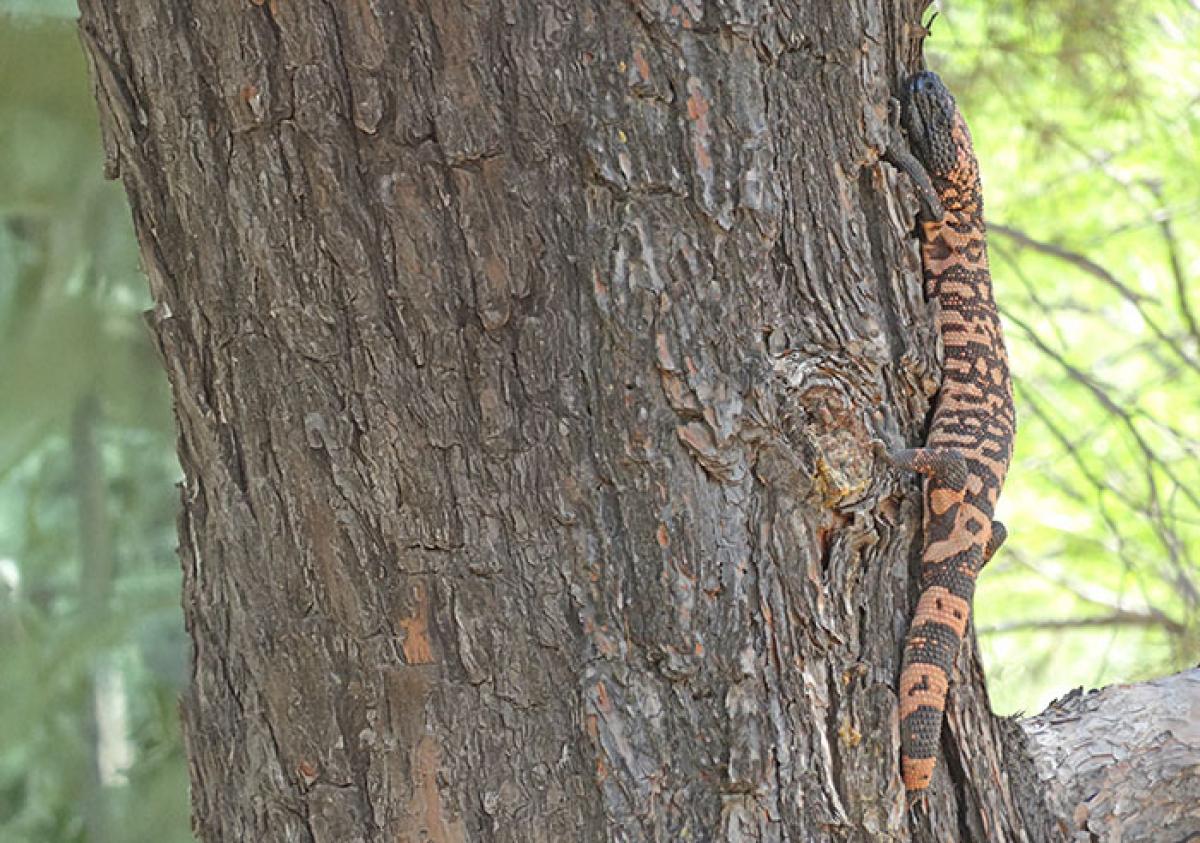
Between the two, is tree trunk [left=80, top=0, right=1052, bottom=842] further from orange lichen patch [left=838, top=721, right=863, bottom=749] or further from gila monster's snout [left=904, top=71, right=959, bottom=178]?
gila monster's snout [left=904, top=71, right=959, bottom=178]

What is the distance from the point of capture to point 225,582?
119cm

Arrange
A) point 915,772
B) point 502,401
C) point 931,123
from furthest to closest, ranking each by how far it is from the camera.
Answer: point 931,123
point 915,772
point 502,401

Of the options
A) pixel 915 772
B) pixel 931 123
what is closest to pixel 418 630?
pixel 915 772

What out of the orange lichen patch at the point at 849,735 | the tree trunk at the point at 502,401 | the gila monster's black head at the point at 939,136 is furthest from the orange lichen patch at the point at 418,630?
the gila monster's black head at the point at 939,136

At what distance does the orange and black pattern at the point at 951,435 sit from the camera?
127 cm

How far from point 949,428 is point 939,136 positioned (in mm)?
397

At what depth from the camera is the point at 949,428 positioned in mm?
1443

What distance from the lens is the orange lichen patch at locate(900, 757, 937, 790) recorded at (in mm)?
1241

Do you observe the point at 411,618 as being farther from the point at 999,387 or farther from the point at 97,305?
the point at 97,305

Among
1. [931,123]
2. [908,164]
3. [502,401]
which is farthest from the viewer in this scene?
[931,123]

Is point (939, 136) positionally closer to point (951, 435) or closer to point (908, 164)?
point (908, 164)

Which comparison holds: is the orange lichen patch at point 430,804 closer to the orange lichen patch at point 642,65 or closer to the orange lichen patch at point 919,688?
the orange lichen patch at point 919,688

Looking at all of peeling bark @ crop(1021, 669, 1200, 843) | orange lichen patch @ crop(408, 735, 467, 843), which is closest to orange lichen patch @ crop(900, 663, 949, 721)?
peeling bark @ crop(1021, 669, 1200, 843)

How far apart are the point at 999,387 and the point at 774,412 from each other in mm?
587
